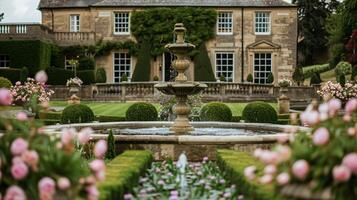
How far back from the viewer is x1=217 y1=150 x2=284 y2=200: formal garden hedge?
6.75 m

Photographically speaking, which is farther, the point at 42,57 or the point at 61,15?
the point at 61,15

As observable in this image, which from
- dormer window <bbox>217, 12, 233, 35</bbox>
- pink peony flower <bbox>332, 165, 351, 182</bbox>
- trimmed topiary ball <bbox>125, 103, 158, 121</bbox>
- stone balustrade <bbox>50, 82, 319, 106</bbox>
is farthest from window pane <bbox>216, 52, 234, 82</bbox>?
pink peony flower <bbox>332, 165, 351, 182</bbox>

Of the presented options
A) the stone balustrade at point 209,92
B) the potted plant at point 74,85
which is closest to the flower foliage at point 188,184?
the stone balustrade at point 209,92

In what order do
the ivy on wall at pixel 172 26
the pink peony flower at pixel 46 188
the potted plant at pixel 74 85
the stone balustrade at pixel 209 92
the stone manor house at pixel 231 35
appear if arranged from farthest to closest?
the stone manor house at pixel 231 35
the ivy on wall at pixel 172 26
the stone balustrade at pixel 209 92
the potted plant at pixel 74 85
the pink peony flower at pixel 46 188

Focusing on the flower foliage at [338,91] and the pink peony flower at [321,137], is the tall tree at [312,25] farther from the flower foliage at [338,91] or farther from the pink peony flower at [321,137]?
the pink peony flower at [321,137]

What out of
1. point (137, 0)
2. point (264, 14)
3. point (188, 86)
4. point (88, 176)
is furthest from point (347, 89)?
point (88, 176)

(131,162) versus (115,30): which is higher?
(115,30)

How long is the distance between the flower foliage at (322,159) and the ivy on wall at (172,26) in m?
37.6

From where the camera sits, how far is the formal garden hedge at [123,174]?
7.42m

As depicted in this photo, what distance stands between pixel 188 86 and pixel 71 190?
949cm

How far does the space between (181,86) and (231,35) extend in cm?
2981

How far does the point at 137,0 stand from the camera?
146 feet

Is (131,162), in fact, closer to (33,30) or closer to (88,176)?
(88,176)

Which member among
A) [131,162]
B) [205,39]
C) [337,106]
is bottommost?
[131,162]
